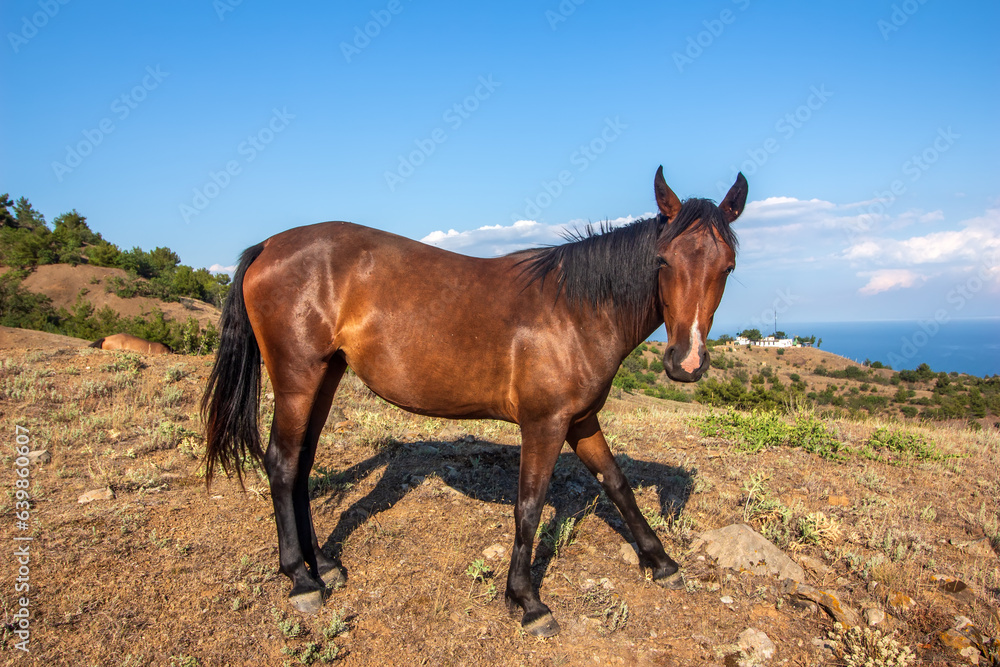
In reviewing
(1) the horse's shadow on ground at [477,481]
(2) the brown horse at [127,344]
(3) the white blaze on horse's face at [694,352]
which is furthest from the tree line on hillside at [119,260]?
(3) the white blaze on horse's face at [694,352]

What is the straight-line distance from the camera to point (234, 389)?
3926 mm

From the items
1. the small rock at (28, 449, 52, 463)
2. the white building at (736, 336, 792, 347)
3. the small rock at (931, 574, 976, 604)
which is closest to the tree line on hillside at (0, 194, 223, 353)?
the small rock at (28, 449, 52, 463)

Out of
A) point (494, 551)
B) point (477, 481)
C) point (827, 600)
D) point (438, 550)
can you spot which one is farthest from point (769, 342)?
point (438, 550)

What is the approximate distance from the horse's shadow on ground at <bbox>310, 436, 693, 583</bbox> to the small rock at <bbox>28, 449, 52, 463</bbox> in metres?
2.41

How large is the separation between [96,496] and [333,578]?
2231mm

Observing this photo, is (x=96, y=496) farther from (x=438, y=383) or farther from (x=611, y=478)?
(x=611, y=478)

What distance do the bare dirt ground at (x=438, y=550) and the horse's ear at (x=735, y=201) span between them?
94.7 inches

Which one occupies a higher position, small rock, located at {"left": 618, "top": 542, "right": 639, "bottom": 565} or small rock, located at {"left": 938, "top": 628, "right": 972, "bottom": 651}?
small rock, located at {"left": 618, "top": 542, "right": 639, "bottom": 565}

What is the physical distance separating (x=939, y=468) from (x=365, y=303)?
6.48 metres

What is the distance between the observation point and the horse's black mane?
2.99 metres

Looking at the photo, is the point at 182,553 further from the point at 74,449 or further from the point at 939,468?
the point at 939,468

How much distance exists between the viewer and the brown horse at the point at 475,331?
3242mm

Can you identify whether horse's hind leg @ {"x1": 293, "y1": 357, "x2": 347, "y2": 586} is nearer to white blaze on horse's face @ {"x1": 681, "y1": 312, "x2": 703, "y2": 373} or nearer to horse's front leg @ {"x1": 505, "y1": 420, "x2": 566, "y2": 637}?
horse's front leg @ {"x1": 505, "y1": 420, "x2": 566, "y2": 637}


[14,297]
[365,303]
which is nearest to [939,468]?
[365,303]
